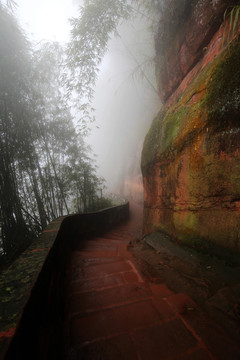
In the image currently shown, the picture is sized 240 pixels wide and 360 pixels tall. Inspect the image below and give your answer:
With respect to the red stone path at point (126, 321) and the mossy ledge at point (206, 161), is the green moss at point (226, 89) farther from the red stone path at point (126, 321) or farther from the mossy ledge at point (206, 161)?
the red stone path at point (126, 321)

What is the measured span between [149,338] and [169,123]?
282cm

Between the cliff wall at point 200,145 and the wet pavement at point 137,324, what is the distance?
93 cm

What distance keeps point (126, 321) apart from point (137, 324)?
0.28ft

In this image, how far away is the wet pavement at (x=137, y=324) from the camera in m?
0.93

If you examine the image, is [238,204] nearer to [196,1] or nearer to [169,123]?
[169,123]

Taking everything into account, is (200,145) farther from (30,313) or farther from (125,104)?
(125,104)

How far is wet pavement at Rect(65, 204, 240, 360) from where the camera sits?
36.6 inches

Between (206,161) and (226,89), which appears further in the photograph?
(206,161)

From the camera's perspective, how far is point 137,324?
1120 mm

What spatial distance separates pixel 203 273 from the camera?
172 centimetres

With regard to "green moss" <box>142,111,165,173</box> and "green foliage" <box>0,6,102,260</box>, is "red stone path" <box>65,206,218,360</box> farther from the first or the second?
"green foliage" <box>0,6,102,260</box>

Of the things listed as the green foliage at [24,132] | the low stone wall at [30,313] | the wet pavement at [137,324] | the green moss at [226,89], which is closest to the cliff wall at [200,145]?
the green moss at [226,89]

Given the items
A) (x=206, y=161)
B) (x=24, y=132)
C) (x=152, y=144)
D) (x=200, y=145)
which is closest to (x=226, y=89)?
(x=200, y=145)

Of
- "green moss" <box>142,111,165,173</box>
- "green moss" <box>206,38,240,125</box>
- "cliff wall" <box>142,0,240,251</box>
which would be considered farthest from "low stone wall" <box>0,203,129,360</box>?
"green moss" <box>142,111,165,173</box>
